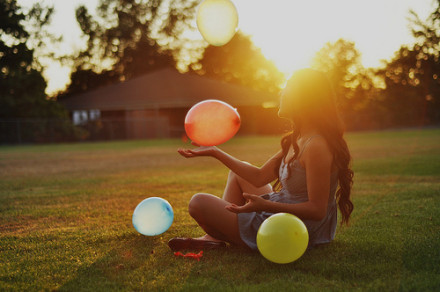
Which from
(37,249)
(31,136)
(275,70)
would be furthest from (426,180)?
(275,70)

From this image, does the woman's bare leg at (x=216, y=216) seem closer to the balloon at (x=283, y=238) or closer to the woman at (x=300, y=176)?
the woman at (x=300, y=176)

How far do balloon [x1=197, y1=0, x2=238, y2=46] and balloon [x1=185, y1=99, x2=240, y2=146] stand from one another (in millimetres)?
1532

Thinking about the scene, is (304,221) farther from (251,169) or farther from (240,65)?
(240,65)

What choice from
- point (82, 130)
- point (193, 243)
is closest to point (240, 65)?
point (82, 130)

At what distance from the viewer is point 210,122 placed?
12.9 ft

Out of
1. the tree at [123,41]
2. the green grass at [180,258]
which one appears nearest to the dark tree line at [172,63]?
the tree at [123,41]

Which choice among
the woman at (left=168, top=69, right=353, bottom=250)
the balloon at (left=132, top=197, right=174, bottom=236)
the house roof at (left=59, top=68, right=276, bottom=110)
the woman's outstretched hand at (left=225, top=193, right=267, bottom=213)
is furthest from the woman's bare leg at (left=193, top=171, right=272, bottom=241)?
the house roof at (left=59, top=68, right=276, bottom=110)

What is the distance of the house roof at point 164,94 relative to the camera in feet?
117

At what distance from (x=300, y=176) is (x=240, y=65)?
54384 millimetres

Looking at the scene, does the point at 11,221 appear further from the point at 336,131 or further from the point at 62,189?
the point at 336,131

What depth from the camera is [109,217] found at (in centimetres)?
510

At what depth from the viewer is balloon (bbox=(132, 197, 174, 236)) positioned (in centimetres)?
389

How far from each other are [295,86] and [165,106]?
33119 millimetres

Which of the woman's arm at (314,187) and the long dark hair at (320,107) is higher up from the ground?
the long dark hair at (320,107)
